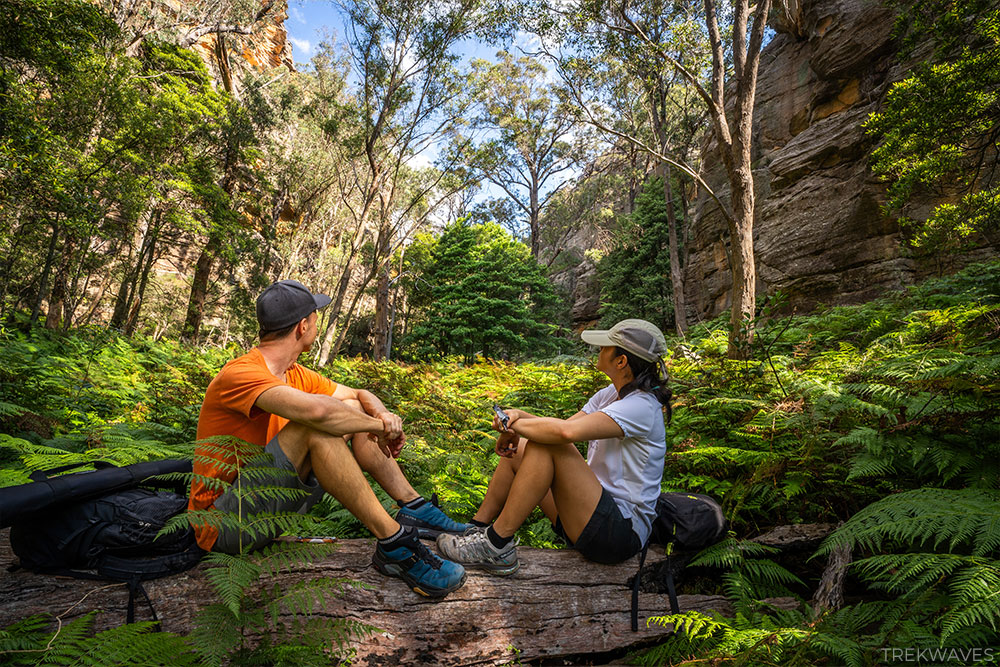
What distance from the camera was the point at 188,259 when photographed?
27.9 metres

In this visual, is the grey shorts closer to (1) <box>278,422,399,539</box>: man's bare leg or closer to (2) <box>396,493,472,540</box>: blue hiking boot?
(1) <box>278,422,399,539</box>: man's bare leg

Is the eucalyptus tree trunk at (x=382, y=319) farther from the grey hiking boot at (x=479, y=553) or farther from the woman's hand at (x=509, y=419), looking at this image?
the grey hiking boot at (x=479, y=553)

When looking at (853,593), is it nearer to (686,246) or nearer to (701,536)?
(701,536)

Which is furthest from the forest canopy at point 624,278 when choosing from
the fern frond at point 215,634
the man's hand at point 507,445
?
the man's hand at point 507,445

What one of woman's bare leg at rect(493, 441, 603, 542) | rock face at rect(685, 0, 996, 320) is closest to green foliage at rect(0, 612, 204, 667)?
woman's bare leg at rect(493, 441, 603, 542)

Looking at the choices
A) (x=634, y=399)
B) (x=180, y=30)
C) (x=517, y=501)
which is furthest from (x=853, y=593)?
(x=180, y=30)

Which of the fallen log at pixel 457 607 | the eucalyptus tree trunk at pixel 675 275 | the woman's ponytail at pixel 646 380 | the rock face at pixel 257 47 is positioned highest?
the rock face at pixel 257 47

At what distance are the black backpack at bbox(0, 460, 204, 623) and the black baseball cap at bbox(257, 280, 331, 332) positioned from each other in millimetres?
1018

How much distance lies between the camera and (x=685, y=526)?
2756 mm

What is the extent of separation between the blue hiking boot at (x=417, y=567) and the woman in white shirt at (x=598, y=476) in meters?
0.22

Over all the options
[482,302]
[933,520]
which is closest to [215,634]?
[933,520]

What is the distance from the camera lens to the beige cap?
9.21 feet

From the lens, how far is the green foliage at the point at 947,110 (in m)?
4.86

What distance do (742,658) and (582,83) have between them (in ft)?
49.7
